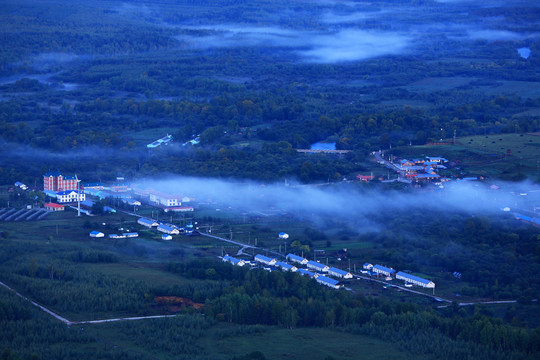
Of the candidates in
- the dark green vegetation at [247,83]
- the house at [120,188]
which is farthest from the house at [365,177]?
the house at [120,188]

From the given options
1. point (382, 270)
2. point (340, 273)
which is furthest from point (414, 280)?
point (340, 273)

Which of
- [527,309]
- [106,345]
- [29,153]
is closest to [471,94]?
[29,153]

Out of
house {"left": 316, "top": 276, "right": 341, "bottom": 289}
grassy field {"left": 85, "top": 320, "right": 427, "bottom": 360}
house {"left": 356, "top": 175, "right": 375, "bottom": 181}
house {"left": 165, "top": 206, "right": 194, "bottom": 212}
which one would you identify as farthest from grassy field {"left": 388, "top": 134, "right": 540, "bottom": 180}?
Answer: grassy field {"left": 85, "top": 320, "right": 427, "bottom": 360}

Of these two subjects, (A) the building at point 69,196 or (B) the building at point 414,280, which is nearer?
(B) the building at point 414,280

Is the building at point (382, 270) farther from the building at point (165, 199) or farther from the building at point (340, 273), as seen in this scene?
the building at point (165, 199)

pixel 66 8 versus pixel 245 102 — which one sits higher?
pixel 66 8

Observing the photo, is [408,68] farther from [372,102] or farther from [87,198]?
[87,198]

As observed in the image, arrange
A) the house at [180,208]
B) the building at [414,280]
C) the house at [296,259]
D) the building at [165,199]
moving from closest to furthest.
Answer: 1. the building at [414,280]
2. the house at [296,259]
3. the house at [180,208]
4. the building at [165,199]
